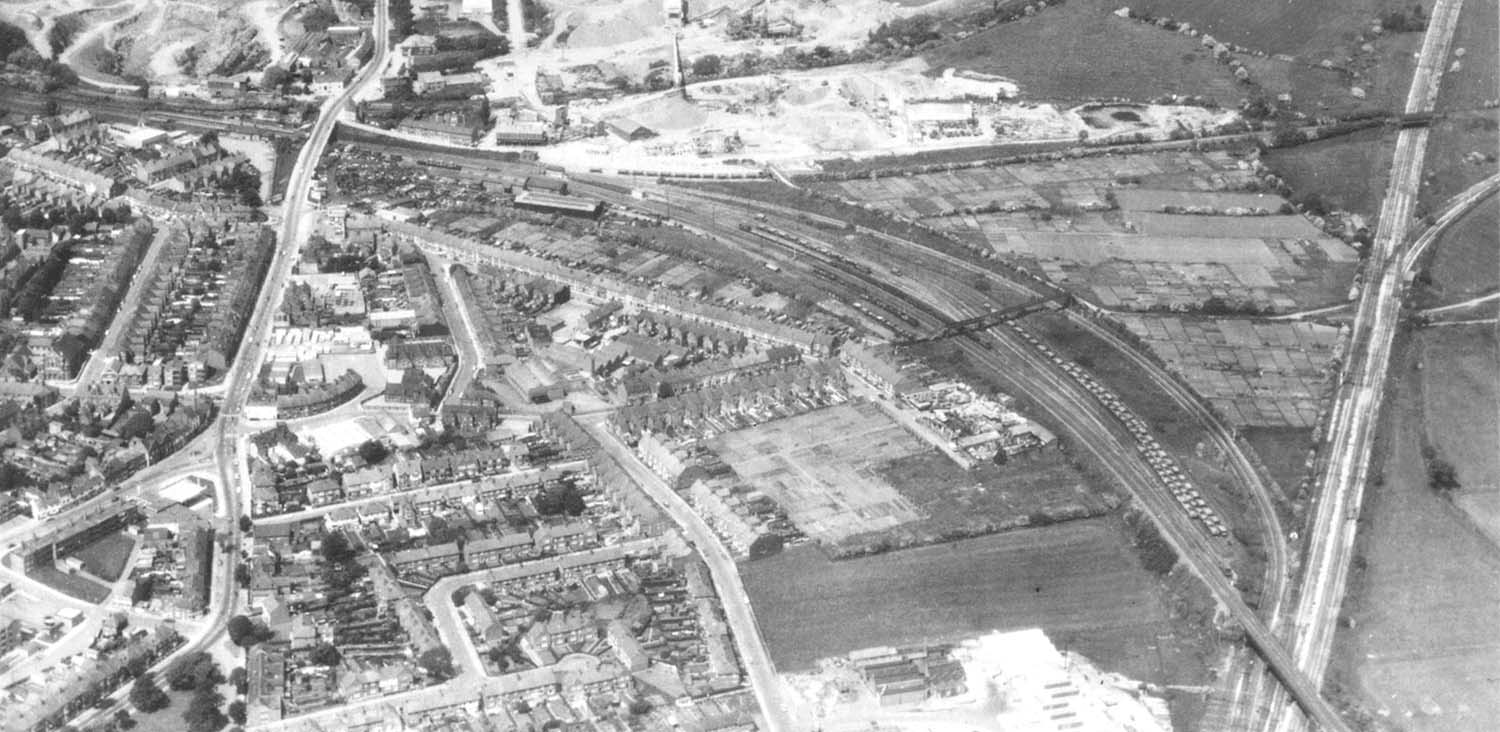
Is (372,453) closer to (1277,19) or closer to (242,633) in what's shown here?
(242,633)

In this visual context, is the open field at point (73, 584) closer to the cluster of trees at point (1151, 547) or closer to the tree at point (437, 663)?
the tree at point (437, 663)

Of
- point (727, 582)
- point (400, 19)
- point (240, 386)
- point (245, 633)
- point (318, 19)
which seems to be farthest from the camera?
point (400, 19)

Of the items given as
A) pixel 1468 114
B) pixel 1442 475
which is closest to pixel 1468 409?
pixel 1442 475

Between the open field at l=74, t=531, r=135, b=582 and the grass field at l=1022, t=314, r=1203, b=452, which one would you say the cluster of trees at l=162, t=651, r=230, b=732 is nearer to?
the open field at l=74, t=531, r=135, b=582

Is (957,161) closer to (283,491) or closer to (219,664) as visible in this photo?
(283,491)

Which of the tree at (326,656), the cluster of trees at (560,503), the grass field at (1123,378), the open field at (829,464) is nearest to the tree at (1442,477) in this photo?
the grass field at (1123,378)
